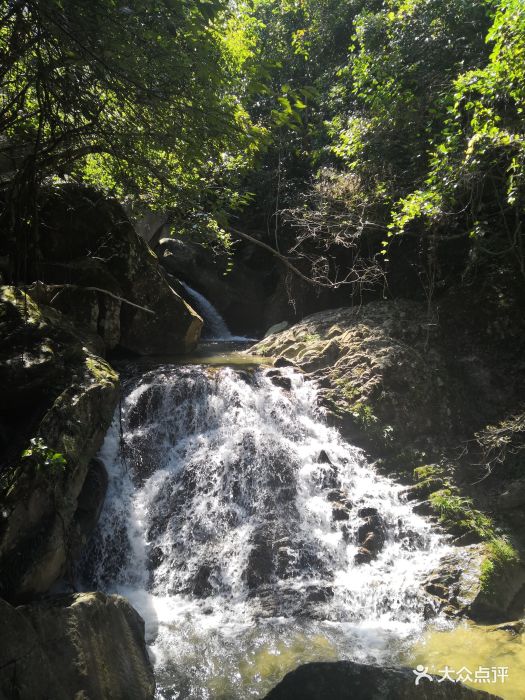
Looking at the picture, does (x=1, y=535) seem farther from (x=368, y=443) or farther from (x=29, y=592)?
(x=368, y=443)

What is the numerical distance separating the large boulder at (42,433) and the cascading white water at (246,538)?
107cm

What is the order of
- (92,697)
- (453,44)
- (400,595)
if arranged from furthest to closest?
(453,44) → (400,595) → (92,697)

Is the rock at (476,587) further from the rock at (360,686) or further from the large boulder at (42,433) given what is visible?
the large boulder at (42,433)

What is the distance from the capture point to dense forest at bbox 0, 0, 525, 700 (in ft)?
13.7

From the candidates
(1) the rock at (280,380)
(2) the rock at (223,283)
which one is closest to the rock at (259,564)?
(1) the rock at (280,380)

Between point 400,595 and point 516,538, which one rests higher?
point 516,538

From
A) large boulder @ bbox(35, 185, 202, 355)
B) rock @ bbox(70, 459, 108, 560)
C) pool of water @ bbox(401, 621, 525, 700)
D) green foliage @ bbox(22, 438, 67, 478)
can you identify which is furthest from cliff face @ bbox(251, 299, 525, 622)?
green foliage @ bbox(22, 438, 67, 478)

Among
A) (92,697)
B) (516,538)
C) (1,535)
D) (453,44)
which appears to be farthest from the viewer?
(453,44)

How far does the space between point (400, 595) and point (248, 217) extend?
494 inches

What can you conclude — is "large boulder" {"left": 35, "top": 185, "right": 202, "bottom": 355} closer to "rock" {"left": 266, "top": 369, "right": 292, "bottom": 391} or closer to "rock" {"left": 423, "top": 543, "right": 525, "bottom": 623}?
"rock" {"left": 266, "top": 369, "right": 292, "bottom": 391}

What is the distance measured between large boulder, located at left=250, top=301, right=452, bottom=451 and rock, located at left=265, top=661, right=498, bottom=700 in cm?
371

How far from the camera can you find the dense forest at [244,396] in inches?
165

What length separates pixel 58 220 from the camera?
29.1 ft

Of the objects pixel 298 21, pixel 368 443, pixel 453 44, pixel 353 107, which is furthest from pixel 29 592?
pixel 298 21
